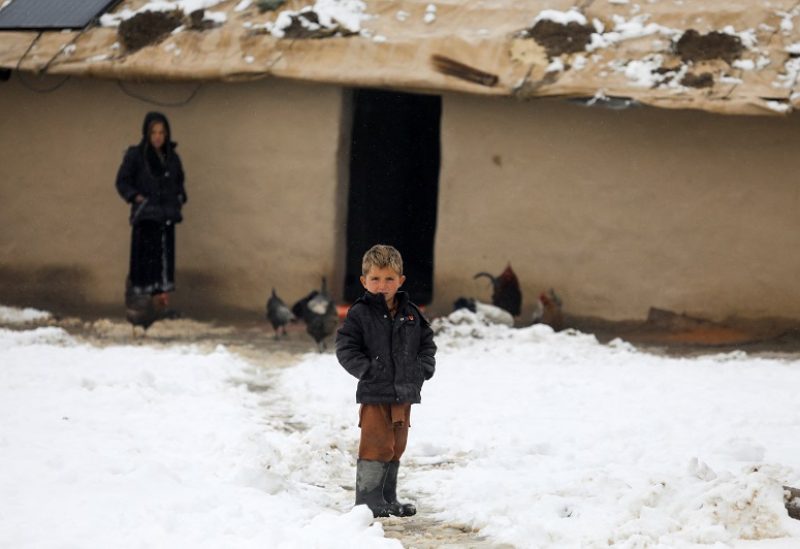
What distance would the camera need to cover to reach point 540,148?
34.8 ft

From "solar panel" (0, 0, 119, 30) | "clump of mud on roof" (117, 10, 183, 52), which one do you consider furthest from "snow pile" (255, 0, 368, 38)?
"solar panel" (0, 0, 119, 30)

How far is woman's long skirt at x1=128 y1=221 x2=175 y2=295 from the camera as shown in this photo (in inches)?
400

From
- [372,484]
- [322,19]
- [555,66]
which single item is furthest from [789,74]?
[372,484]

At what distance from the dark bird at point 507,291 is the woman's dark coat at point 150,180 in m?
2.40

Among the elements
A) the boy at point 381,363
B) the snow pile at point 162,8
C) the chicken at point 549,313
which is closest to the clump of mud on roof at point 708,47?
the chicken at point 549,313

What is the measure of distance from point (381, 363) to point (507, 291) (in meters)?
5.42

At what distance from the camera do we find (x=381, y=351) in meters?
5.05

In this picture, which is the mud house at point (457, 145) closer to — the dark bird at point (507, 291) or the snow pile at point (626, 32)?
the snow pile at point (626, 32)

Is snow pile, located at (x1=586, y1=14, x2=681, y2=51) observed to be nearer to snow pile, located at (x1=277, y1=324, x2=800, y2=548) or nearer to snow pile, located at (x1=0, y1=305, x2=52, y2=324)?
snow pile, located at (x1=277, y1=324, x2=800, y2=548)

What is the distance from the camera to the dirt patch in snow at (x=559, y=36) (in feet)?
33.3

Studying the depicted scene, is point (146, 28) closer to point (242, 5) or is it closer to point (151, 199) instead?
point (242, 5)

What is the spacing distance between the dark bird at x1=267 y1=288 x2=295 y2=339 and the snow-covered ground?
0.87m

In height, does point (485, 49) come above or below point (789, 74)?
above

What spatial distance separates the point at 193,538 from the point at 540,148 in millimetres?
6734
